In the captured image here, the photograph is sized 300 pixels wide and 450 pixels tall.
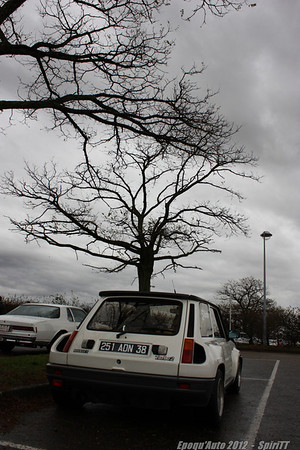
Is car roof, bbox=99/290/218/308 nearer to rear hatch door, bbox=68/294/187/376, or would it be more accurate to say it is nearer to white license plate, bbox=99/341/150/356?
rear hatch door, bbox=68/294/187/376

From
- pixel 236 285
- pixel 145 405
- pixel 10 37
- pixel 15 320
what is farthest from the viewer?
pixel 236 285

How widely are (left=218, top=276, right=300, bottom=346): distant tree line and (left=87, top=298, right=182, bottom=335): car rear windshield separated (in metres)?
31.7

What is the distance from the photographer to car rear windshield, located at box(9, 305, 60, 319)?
40.6 ft

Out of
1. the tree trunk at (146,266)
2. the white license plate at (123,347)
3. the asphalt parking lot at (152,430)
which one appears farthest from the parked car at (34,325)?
the white license plate at (123,347)

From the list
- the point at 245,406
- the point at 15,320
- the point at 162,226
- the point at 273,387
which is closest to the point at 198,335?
the point at 245,406

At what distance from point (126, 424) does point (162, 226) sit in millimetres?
14278

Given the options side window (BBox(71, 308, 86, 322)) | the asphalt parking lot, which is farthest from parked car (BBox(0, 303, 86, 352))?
the asphalt parking lot

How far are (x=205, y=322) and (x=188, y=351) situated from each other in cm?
91

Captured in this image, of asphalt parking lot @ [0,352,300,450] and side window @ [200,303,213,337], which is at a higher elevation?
side window @ [200,303,213,337]

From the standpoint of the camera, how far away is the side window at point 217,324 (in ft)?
21.3

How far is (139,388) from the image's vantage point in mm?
4781

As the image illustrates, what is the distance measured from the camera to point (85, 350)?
17.2 feet

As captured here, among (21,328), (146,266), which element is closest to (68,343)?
(21,328)

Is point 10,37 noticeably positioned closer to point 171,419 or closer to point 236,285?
point 171,419
